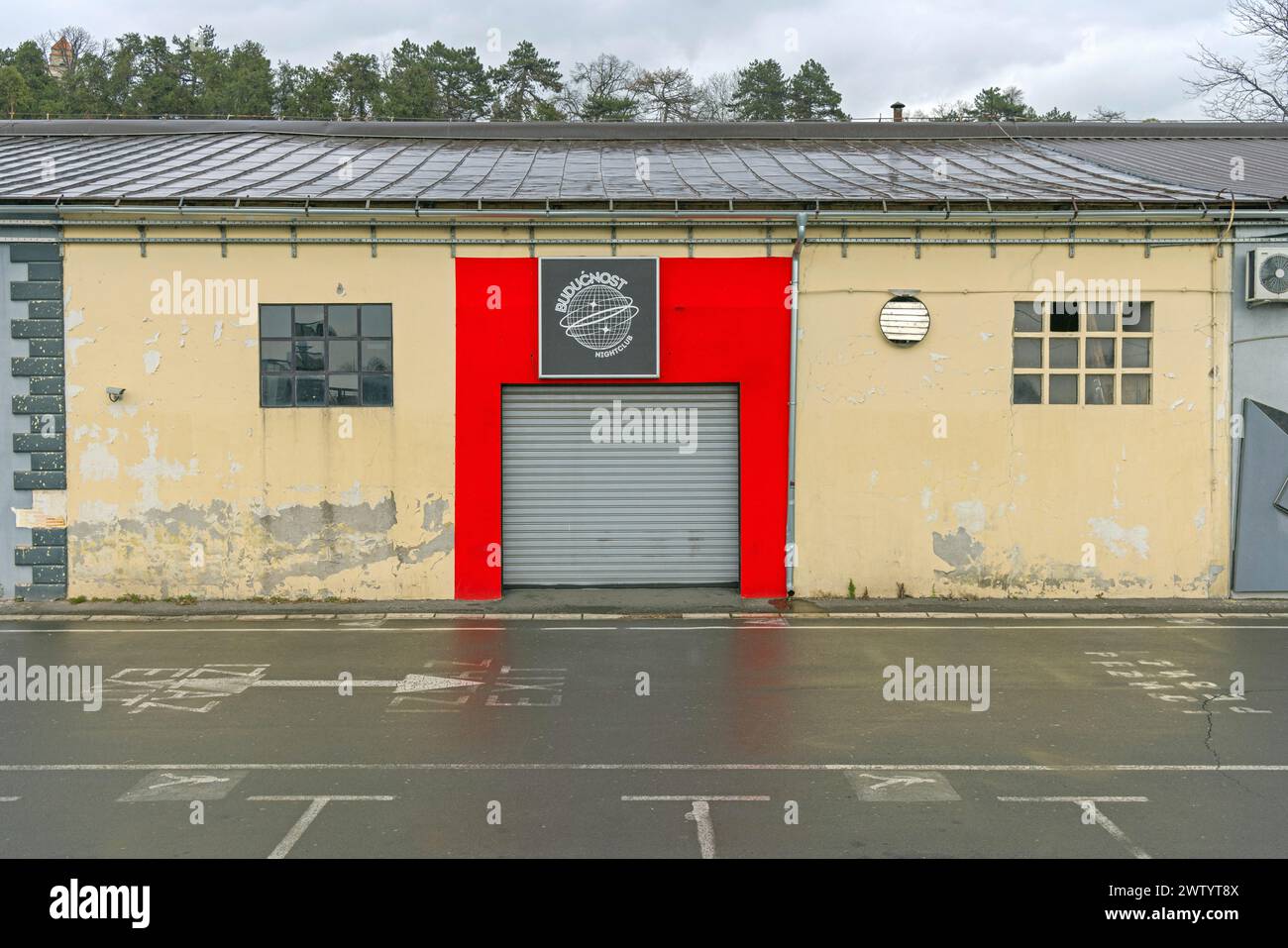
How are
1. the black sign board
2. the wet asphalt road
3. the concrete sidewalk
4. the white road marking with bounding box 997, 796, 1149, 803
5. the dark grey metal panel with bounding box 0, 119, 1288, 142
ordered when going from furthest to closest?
the dark grey metal panel with bounding box 0, 119, 1288, 142, the black sign board, the concrete sidewalk, the white road marking with bounding box 997, 796, 1149, 803, the wet asphalt road

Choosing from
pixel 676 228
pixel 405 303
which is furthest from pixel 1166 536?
pixel 405 303

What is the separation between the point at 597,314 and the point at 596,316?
0.09 feet

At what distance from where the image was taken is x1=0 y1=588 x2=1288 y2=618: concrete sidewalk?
13695mm

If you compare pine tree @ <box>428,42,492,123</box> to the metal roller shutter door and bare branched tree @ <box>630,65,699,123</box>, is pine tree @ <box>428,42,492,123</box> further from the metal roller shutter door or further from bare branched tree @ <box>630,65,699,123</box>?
the metal roller shutter door

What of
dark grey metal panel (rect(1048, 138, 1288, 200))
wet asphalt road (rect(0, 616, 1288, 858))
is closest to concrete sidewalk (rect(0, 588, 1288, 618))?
wet asphalt road (rect(0, 616, 1288, 858))

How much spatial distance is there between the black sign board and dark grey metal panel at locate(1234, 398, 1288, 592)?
7628 mm

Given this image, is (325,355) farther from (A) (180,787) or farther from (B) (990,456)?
(B) (990,456)

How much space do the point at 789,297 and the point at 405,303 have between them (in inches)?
191

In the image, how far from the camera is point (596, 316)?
1430 cm

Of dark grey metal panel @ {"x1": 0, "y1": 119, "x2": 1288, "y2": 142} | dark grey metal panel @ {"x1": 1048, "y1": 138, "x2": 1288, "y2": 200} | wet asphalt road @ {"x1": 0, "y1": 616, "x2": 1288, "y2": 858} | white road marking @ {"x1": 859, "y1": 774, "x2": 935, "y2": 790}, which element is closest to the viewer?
wet asphalt road @ {"x1": 0, "y1": 616, "x2": 1288, "y2": 858}

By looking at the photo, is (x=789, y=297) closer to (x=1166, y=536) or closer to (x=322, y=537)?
(x=1166, y=536)

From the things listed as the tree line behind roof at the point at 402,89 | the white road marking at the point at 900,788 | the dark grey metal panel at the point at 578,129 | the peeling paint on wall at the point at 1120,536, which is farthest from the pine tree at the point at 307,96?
the white road marking at the point at 900,788

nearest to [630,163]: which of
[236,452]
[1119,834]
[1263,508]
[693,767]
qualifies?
[236,452]

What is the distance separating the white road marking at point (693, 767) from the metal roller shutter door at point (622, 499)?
700cm
